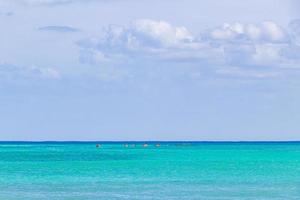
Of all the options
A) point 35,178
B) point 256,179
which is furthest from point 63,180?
point 256,179

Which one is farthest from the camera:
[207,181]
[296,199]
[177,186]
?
[207,181]

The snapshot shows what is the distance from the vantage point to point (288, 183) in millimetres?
58875

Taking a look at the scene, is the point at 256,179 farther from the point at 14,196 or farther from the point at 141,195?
the point at 14,196

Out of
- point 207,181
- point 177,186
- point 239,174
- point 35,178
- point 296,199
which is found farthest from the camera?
point 239,174

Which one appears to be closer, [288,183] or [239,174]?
[288,183]

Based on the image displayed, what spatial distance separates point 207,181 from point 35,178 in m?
14.6

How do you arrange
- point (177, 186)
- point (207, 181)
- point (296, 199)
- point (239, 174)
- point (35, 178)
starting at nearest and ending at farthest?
point (296, 199) → point (177, 186) → point (207, 181) → point (35, 178) → point (239, 174)

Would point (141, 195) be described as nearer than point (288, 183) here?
Yes

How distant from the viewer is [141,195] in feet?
161

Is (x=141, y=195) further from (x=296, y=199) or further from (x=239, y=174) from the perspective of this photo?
(x=239, y=174)

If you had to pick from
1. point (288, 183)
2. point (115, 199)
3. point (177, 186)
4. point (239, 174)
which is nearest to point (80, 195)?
point (115, 199)

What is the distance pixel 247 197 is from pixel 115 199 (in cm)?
817

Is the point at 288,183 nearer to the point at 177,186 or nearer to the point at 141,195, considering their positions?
the point at 177,186

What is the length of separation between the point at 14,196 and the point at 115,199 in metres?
6.72
